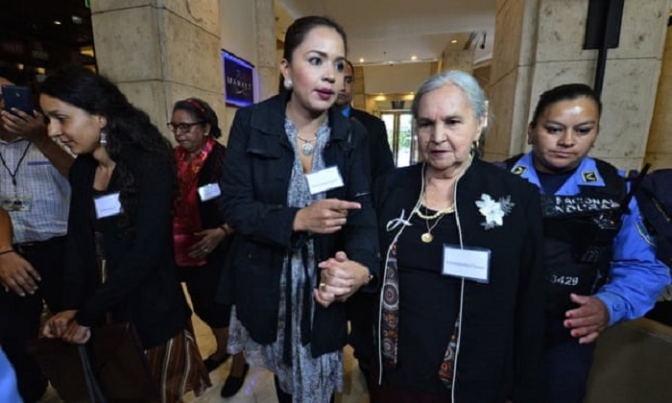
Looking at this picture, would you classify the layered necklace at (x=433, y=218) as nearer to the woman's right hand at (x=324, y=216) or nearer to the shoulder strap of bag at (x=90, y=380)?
the woman's right hand at (x=324, y=216)

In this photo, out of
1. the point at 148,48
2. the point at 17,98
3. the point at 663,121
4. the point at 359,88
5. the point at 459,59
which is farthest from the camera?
the point at 359,88

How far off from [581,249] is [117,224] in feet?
5.33

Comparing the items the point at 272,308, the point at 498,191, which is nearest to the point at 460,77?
the point at 498,191

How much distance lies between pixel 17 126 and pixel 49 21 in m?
2.92

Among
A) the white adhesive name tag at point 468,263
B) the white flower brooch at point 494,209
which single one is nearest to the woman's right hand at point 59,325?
the white adhesive name tag at point 468,263

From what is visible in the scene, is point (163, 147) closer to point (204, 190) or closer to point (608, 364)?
point (204, 190)

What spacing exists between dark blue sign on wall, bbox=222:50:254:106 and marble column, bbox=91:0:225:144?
96cm

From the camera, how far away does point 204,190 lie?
6.09ft

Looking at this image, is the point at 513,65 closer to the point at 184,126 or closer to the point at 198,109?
the point at 198,109

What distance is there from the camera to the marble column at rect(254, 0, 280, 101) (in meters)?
4.54

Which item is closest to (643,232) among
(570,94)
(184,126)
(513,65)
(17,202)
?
(570,94)

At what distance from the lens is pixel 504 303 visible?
0.94m

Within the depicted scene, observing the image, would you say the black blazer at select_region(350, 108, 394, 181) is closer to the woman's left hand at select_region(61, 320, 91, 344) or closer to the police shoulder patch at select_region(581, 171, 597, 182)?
the police shoulder patch at select_region(581, 171, 597, 182)

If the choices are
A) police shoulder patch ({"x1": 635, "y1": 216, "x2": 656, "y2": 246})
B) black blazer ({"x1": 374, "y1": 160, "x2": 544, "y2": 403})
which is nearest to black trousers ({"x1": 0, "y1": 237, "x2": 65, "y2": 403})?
black blazer ({"x1": 374, "y1": 160, "x2": 544, "y2": 403})
